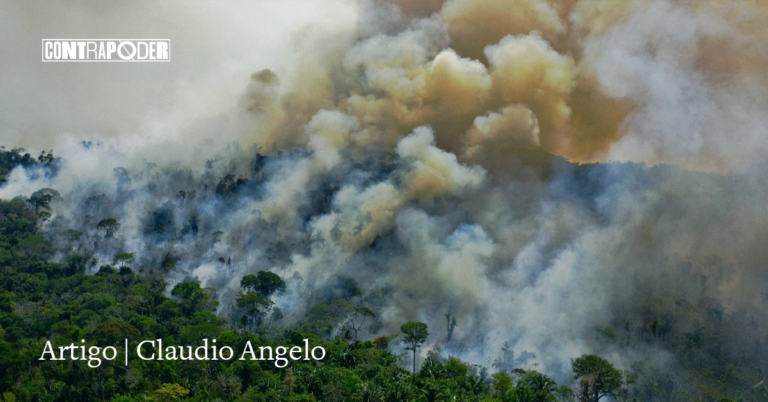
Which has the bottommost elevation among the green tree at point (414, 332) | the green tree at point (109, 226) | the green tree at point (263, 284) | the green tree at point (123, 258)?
the green tree at point (414, 332)

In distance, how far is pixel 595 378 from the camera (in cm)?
6281

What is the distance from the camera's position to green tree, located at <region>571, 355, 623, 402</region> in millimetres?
62469

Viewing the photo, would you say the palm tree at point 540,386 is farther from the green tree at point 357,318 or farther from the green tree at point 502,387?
the green tree at point 357,318

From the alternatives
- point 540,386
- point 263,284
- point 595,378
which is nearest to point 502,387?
point 540,386

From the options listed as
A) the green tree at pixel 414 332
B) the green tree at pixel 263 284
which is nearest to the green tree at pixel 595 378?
the green tree at pixel 414 332

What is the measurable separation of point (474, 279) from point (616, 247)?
1986 cm

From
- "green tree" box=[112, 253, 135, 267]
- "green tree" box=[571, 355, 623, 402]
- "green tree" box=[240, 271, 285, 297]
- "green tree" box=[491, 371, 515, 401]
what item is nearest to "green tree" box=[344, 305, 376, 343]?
"green tree" box=[240, 271, 285, 297]

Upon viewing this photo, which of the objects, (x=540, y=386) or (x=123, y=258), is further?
(x=123, y=258)

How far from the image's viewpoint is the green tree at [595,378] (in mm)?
62469

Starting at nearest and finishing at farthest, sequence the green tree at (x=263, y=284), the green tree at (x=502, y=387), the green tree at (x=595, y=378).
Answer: the green tree at (x=502, y=387)
the green tree at (x=595, y=378)
the green tree at (x=263, y=284)

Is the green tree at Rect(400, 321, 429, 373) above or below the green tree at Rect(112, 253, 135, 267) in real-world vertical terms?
below

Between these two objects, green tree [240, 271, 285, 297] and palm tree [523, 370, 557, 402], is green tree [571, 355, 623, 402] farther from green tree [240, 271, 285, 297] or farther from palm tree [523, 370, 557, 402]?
green tree [240, 271, 285, 297]

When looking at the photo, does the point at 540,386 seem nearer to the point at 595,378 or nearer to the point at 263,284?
the point at 595,378

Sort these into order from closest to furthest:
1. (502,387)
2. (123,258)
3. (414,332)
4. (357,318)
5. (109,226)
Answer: (502,387) < (414,332) < (357,318) < (123,258) < (109,226)
